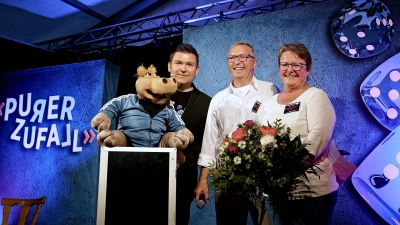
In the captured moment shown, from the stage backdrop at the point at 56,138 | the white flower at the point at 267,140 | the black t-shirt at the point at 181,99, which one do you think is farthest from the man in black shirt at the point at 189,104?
the stage backdrop at the point at 56,138

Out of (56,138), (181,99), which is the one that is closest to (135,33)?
(56,138)

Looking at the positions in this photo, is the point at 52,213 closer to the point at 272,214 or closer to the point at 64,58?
the point at 64,58

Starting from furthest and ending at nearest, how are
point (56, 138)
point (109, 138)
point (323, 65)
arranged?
point (56, 138) < point (323, 65) < point (109, 138)

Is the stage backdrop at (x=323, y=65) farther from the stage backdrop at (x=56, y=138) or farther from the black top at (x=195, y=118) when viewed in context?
the stage backdrop at (x=56, y=138)

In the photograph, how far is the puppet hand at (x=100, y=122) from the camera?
89.3 inches

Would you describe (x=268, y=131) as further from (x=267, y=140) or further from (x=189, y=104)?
(x=189, y=104)

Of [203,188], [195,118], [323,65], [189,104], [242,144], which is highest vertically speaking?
[323,65]

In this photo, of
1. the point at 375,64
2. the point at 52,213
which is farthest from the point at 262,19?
the point at 52,213

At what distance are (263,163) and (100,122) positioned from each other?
1.13m

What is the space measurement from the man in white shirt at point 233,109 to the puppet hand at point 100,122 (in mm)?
865

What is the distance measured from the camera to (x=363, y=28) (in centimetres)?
287

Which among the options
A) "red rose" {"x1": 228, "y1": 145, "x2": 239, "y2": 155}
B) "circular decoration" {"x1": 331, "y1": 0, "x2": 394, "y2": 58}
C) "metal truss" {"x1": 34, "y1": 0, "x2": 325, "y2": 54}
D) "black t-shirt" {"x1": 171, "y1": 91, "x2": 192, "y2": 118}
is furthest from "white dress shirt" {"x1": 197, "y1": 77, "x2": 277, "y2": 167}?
"metal truss" {"x1": 34, "y1": 0, "x2": 325, "y2": 54}

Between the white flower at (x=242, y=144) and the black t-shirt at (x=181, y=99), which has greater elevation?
the black t-shirt at (x=181, y=99)

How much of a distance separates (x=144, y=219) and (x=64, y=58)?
4275 mm
